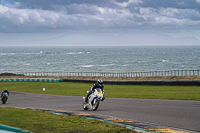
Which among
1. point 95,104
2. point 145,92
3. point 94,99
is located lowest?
point 145,92

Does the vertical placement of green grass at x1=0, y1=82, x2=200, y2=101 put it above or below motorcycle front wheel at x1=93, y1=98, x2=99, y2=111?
below

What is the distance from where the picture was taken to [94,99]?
16047mm

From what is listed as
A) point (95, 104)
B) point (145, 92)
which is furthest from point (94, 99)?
point (145, 92)

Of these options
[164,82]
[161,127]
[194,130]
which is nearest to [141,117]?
[161,127]

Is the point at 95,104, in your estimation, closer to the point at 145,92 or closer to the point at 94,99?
the point at 94,99

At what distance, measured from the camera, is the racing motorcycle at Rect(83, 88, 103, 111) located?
1530 centimetres

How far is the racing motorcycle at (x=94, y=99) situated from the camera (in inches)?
602

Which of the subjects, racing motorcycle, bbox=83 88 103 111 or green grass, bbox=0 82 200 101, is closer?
racing motorcycle, bbox=83 88 103 111

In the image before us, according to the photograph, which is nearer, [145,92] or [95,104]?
[95,104]

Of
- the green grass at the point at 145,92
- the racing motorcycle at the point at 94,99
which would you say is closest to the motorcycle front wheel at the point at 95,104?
the racing motorcycle at the point at 94,99

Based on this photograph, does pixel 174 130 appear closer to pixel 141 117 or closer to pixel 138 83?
pixel 141 117

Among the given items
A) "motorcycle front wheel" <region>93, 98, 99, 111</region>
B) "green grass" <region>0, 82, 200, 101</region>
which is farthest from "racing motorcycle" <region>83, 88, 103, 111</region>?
"green grass" <region>0, 82, 200, 101</region>

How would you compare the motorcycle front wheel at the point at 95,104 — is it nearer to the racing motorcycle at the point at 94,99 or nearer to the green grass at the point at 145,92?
the racing motorcycle at the point at 94,99

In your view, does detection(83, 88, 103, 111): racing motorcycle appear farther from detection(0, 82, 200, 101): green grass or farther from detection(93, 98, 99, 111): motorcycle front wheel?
detection(0, 82, 200, 101): green grass
